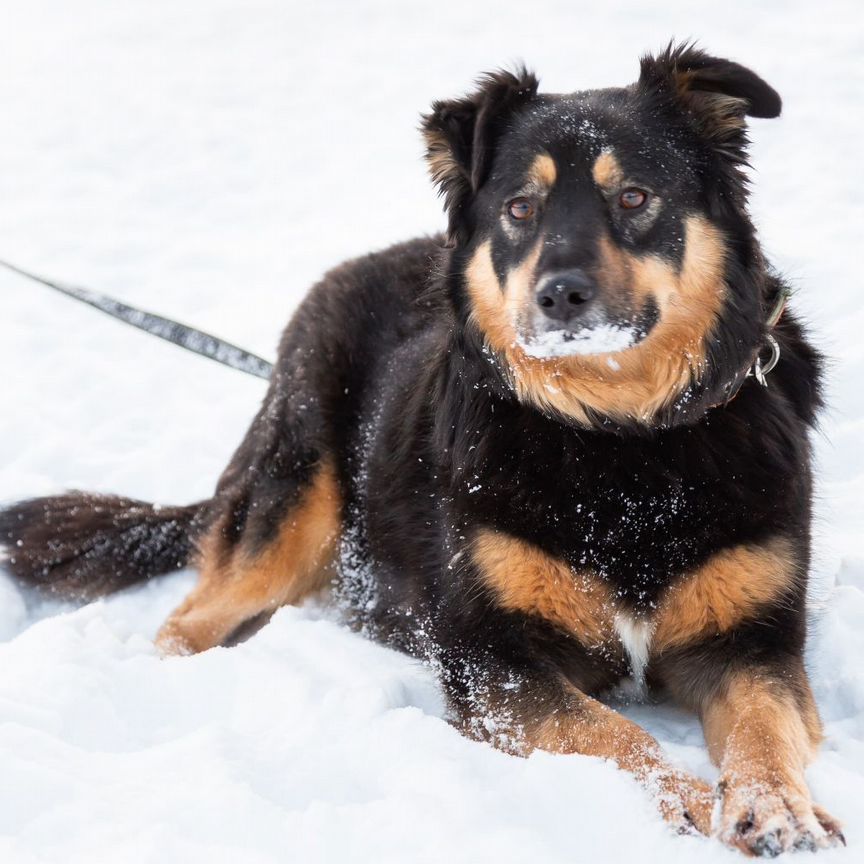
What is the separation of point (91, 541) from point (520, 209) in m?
2.47

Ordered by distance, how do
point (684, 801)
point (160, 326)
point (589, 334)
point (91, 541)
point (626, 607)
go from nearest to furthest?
point (684, 801)
point (589, 334)
point (626, 607)
point (91, 541)
point (160, 326)

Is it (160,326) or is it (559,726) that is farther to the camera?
(160,326)

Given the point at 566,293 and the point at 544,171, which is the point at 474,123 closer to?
the point at 544,171

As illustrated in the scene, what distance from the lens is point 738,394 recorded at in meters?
3.73

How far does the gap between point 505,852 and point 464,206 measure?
2225 millimetres

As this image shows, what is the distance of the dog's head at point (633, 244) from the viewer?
353 cm

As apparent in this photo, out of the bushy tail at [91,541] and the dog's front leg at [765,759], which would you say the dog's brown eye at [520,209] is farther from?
the bushy tail at [91,541]

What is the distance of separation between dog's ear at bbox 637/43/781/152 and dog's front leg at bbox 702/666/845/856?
5.64 feet

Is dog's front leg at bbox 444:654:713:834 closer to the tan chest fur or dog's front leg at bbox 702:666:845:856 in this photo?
dog's front leg at bbox 702:666:845:856

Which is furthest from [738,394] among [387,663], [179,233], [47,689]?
[179,233]

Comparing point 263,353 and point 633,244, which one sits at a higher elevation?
point 633,244

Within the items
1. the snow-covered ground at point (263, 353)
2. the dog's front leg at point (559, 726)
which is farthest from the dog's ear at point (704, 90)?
the dog's front leg at point (559, 726)

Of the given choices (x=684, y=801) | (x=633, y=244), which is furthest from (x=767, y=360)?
(x=684, y=801)

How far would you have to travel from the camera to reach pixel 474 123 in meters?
3.90
